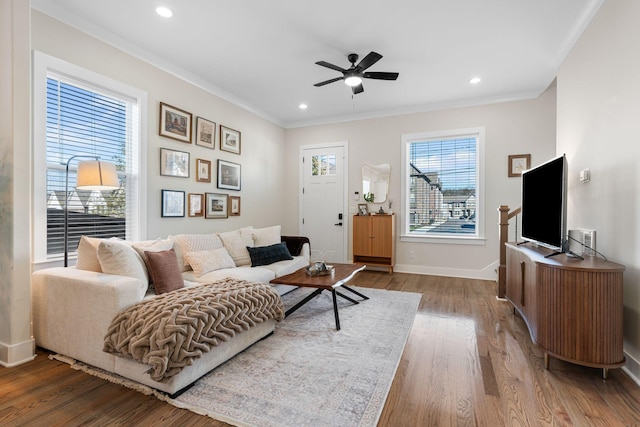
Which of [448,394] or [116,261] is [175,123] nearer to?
[116,261]

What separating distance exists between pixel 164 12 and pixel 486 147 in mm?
4604

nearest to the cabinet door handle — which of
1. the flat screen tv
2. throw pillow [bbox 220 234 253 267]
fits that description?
the flat screen tv

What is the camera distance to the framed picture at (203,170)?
4090 millimetres

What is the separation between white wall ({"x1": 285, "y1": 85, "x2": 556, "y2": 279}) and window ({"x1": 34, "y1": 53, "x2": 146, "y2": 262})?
11.4ft

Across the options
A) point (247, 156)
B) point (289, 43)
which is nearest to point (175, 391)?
point (289, 43)

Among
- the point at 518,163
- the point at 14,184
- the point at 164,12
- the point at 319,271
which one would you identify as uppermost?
the point at 164,12

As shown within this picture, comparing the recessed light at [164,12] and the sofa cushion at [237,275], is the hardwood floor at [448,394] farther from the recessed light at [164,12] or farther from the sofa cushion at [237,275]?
the recessed light at [164,12]

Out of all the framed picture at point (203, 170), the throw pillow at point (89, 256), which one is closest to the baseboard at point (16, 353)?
the throw pillow at point (89, 256)

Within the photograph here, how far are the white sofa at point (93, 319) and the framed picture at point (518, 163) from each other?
4.33 metres

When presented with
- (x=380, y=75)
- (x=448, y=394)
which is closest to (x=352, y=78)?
(x=380, y=75)

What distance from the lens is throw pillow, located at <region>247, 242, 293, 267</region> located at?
3.72 metres

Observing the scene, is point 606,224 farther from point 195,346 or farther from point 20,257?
point 20,257

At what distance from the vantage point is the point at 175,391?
1.75 meters

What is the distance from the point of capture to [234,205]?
477 cm
